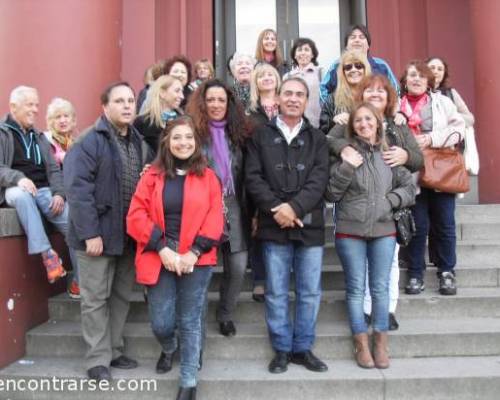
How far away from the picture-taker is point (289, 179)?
3.63m

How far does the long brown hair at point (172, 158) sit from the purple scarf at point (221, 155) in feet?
0.90

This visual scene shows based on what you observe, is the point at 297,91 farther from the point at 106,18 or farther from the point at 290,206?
the point at 106,18

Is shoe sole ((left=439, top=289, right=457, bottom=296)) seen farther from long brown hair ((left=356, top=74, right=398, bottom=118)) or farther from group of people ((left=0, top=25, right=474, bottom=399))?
long brown hair ((left=356, top=74, right=398, bottom=118))

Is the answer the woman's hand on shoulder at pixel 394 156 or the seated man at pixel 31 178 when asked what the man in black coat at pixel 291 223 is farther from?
the seated man at pixel 31 178

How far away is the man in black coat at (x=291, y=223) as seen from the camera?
3602 millimetres

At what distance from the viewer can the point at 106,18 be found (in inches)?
245

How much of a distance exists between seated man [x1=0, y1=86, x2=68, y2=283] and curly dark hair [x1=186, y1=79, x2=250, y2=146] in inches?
59.9

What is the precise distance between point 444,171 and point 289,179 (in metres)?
1.61

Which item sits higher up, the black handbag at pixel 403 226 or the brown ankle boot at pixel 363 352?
the black handbag at pixel 403 226

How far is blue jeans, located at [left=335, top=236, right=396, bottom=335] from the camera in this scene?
3.69 m

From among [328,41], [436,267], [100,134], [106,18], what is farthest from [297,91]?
[328,41]

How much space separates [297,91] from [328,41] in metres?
5.41

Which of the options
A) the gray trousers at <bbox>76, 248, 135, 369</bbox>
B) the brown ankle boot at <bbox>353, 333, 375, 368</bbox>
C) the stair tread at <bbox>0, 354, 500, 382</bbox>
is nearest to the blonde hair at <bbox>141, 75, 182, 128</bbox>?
the gray trousers at <bbox>76, 248, 135, 369</bbox>

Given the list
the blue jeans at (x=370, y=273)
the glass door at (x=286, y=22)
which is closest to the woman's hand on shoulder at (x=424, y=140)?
the blue jeans at (x=370, y=273)
